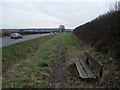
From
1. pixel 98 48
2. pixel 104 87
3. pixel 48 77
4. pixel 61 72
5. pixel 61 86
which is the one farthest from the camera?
pixel 98 48

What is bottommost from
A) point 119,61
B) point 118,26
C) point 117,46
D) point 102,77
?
point 102,77

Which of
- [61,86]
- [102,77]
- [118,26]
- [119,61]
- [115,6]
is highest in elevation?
[115,6]

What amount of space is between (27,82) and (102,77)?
2.86 m

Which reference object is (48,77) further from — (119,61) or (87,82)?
(119,61)

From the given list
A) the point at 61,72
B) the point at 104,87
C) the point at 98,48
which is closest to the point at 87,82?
the point at 104,87

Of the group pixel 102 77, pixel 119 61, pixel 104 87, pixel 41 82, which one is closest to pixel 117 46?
pixel 119 61

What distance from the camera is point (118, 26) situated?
5.82m

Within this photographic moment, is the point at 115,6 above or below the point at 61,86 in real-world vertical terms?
above

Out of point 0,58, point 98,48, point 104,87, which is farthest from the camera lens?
point 98,48

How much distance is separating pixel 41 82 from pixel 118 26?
14.8ft

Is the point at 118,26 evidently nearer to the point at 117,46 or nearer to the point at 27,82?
the point at 117,46

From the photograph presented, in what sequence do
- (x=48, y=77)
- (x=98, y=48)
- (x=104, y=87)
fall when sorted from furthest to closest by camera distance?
(x=98, y=48) < (x=48, y=77) < (x=104, y=87)

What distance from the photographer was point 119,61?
→ 5152 millimetres

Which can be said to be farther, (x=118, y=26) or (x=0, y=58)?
(x=0, y=58)
